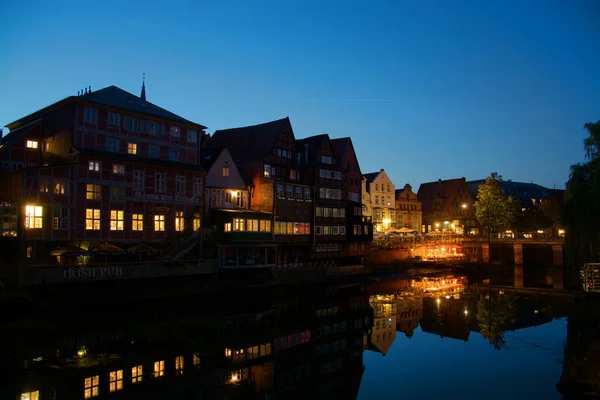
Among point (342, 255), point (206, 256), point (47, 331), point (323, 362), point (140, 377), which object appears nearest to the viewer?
point (140, 377)

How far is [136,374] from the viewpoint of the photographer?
2273 centimetres

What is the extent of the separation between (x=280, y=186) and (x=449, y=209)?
186 feet

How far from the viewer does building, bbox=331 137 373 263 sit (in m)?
64.9

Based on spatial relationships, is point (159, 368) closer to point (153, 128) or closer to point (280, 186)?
point (153, 128)

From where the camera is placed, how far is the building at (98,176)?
37.8 metres

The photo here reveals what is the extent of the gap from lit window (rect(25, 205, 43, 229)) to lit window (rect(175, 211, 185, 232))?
11691mm

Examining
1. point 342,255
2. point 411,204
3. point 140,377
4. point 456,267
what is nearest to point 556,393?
point 140,377

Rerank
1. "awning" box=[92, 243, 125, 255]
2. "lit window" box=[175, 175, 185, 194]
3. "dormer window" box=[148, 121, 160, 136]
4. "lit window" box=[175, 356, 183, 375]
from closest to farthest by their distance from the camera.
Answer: "lit window" box=[175, 356, 183, 375] < "awning" box=[92, 243, 125, 255] < "dormer window" box=[148, 121, 160, 136] < "lit window" box=[175, 175, 185, 194]

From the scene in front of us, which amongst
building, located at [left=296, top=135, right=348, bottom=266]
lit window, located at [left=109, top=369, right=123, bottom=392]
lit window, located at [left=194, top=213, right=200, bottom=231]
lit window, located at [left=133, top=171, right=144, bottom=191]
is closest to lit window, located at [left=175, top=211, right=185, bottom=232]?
lit window, located at [left=194, top=213, right=200, bottom=231]

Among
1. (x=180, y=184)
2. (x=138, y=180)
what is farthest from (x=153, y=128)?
(x=180, y=184)

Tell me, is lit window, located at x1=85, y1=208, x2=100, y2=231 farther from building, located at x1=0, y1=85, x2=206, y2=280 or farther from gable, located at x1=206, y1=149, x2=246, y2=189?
gable, located at x1=206, y1=149, x2=246, y2=189

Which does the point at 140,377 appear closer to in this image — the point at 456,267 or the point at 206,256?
the point at 206,256

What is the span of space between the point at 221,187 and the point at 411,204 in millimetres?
50218

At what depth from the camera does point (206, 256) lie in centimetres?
4631
